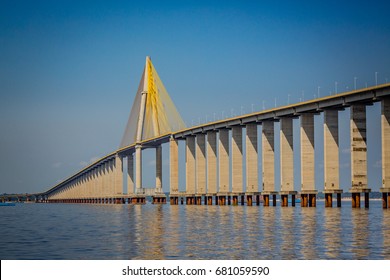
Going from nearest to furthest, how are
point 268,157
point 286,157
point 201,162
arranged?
point 286,157 < point 268,157 < point 201,162

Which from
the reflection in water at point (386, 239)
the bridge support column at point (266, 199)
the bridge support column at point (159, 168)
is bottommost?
the bridge support column at point (266, 199)

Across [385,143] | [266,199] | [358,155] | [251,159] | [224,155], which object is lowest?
[266,199]

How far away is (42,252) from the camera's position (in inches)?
1613

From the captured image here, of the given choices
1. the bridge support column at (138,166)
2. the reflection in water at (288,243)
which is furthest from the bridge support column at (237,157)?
the reflection in water at (288,243)

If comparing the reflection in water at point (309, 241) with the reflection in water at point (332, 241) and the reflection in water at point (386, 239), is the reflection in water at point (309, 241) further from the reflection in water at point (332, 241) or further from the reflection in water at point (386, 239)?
the reflection in water at point (386, 239)

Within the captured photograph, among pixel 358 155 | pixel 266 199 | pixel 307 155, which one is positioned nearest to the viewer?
pixel 358 155

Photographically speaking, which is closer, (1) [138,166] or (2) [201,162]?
(2) [201,162]

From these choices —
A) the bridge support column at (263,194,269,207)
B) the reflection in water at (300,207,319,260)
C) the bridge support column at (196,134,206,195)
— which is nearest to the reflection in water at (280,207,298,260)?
the reflection in water at (300,207,319,260)

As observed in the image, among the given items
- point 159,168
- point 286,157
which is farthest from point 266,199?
point 159,168

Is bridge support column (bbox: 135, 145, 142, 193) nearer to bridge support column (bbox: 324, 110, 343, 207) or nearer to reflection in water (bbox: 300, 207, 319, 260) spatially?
bridge support column (bbox: 324, 110, 343, 207)

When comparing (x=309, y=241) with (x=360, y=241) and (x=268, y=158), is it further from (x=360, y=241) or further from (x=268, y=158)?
(x=268, y=158)

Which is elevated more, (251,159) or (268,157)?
(268,157)
